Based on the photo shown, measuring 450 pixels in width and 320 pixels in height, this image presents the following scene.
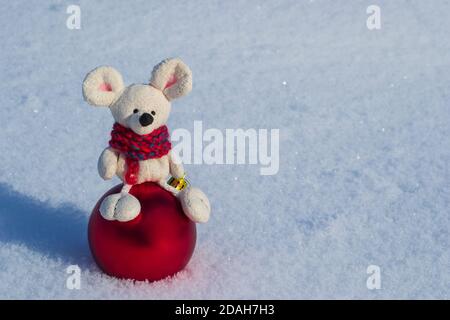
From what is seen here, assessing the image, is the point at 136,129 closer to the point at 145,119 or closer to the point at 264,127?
the point at 145,119

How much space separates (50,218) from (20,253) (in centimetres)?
27

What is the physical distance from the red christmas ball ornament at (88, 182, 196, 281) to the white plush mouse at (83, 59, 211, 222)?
0.16 feet

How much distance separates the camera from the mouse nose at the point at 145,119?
260cm

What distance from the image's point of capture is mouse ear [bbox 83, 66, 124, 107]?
2.66 meters

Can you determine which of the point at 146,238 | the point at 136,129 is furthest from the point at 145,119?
the point at 146,238

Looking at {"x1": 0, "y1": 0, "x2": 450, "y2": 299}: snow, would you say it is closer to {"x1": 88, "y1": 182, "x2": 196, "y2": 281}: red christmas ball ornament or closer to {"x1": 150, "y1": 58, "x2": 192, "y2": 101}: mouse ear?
{"x1": 88, "y1": 182, "x2": 196, "y2": 281}: red christmas ball ornament

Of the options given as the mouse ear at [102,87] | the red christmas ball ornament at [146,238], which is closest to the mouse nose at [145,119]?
the mouse ear at [102,87]

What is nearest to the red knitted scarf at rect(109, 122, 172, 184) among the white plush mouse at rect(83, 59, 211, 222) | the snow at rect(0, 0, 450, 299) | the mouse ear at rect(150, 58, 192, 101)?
the white plush mouse at rect(83, 59, 211, 222)

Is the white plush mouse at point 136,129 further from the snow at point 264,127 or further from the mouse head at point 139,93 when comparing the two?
the snow at point 264,127

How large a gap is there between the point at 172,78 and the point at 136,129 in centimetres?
21

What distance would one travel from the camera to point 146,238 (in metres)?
2.70

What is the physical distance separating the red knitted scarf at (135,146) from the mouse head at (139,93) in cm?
2

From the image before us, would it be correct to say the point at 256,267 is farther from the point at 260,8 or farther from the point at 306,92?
the point at 260,8

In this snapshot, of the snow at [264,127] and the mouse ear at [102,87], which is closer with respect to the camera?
the mouse ear at [102,87]
